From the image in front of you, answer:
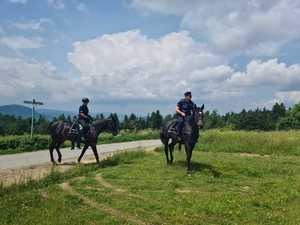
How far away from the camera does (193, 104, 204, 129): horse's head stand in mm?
14219

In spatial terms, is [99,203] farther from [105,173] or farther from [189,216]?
[105,173]

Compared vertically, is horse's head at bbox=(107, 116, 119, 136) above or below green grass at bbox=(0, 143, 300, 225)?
above

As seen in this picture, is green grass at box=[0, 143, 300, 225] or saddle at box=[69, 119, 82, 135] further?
saddle at box=[69, 119, 82, 135]

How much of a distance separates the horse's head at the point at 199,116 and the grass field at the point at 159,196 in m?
1.84

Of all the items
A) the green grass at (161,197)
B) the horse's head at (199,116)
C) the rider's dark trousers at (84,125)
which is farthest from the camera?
the rider's dark trousers at (84,125)

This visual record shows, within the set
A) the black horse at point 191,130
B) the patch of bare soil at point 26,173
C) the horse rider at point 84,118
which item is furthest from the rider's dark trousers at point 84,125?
the black horse at point 191,130

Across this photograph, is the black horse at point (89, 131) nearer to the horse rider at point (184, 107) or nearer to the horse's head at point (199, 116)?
the horse rider at point (184, 107)

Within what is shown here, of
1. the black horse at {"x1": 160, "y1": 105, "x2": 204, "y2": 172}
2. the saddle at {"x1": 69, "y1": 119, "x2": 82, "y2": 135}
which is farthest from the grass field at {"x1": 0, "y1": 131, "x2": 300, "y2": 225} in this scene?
the saddle at {"x1": 69, "y1": 119, "x2": 82, "y2": 135}

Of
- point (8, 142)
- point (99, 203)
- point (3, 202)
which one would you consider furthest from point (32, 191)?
point (8, 142)

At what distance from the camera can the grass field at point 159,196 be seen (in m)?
8.48

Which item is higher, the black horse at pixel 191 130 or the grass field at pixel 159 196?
the black horse at pixel 191 130

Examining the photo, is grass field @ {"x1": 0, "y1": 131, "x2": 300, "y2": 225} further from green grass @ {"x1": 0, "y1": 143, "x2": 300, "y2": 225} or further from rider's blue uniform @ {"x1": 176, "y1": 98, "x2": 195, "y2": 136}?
rider's blue uniform @ {"x1": 176, "y1": 98, "x2": 195, "y2": 136}

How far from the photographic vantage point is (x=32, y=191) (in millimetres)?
11047

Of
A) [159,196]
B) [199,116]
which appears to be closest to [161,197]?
[159,196]
